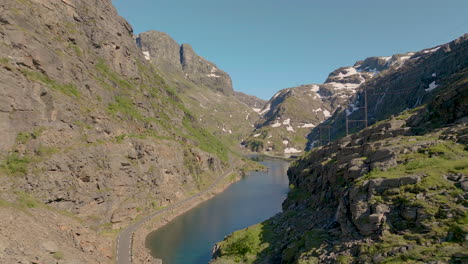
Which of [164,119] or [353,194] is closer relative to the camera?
[353,194]

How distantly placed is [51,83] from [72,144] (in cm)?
1937

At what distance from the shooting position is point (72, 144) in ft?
204

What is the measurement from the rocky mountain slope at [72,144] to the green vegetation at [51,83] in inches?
14.1

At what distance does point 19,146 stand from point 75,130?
13422 millimetres

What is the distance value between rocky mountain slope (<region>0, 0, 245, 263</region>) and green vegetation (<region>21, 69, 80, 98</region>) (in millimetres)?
358

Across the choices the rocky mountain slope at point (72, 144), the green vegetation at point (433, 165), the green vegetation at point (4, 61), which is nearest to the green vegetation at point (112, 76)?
the rocky mountain slope at point (72, 144)

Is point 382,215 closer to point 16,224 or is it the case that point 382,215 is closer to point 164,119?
point 16,224

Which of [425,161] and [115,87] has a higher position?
[115,87]

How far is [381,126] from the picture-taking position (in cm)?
5303

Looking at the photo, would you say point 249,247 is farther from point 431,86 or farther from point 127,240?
point 431,86

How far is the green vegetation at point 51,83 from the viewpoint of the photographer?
61219 millimetres

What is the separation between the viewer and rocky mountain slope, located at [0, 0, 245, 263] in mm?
44750

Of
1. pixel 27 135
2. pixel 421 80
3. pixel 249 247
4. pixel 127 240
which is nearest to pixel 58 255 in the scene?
pixel 127 240

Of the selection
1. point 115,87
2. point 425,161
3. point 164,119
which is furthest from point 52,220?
point 164,119
